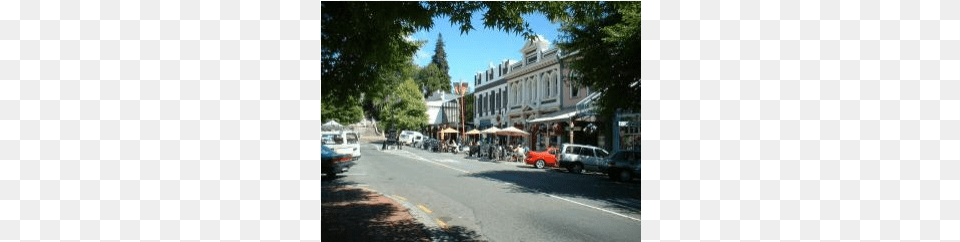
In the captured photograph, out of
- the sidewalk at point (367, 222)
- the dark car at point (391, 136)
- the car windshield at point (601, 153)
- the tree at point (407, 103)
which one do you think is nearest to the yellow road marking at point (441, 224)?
the sidewalk at point (367, 222)

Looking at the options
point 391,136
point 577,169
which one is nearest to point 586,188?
point 391,136

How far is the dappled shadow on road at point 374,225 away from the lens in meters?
5.46

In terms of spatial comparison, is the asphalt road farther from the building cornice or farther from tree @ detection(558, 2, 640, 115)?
the building cornice

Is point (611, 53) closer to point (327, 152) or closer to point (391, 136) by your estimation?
point (391, 136)

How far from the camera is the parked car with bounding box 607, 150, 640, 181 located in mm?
11727

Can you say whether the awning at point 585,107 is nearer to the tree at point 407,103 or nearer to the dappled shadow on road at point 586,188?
the dappled shadow on road at point 586,188

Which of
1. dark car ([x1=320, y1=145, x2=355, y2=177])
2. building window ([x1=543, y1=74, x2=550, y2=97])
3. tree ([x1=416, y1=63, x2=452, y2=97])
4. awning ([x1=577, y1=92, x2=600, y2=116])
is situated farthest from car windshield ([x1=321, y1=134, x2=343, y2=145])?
tree ([x1=416, y1=63, x2=452, y2=97])

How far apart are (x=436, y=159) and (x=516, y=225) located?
12952mm

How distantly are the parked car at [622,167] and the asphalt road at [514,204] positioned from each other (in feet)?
0.84

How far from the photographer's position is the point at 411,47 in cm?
556

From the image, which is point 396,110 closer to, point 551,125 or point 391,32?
point 391,32

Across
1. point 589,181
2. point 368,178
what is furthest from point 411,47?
point 589,181

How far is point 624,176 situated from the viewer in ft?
43.7

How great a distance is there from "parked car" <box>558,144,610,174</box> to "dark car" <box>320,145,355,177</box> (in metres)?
7.46
